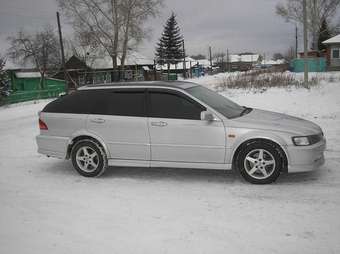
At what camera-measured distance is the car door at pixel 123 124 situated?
612cm

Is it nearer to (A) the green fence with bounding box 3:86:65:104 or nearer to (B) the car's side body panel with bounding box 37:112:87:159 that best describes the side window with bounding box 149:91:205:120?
(B) the car's side body panel with bounding box 37:112:87:159

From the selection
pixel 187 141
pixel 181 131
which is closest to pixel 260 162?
pixel 187 141

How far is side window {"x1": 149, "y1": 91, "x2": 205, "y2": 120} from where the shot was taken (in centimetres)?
593

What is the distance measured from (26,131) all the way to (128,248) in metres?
8.75

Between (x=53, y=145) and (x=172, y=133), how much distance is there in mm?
2245

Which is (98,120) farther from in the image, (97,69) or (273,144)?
(97,69)

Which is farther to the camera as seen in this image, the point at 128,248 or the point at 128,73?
the point at 128,73

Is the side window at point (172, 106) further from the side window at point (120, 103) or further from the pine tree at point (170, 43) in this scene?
the pine tree at point (170, 43)

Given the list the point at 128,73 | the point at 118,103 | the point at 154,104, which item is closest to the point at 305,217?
the point at 154,104

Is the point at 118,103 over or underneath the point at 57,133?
over

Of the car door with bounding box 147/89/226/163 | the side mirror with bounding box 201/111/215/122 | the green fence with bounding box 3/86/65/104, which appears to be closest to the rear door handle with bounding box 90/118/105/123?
the car door with bounding box 147/89/226/163

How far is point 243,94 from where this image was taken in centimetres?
1694

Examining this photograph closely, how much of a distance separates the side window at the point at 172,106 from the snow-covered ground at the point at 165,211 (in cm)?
107

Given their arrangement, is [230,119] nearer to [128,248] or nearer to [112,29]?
[128,248]
